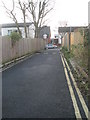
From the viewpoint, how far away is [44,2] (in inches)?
1758

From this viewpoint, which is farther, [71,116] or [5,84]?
[5,84]

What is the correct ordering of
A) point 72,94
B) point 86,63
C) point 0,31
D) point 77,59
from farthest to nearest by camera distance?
point 0,31
point 77,59
point 86,63
point 72,94

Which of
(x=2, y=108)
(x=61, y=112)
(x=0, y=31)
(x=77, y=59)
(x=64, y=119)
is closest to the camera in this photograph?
(x=64, y=119)

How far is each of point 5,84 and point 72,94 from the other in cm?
320

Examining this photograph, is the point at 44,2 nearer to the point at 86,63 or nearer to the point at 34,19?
the point at 34,19

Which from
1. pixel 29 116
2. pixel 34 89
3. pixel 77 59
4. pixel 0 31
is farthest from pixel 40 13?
pixel 29 116

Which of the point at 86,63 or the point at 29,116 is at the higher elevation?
the point at 86,63

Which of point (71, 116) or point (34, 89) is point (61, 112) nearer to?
point (71, 116)

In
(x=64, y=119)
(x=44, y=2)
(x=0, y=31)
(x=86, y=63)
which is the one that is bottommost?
(x=64, y=119)

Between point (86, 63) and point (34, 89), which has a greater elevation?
point (86, 63)

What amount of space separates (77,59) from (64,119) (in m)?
6.21

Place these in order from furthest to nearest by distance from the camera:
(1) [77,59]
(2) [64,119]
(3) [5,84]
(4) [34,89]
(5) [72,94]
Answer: (1) [77,59]
(3) [5,84]
(4) [34,89]
(5) [72,94]
(2) [64,119]

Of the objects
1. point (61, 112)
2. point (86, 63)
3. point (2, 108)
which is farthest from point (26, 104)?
point (86, 63)

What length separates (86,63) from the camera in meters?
10.4
